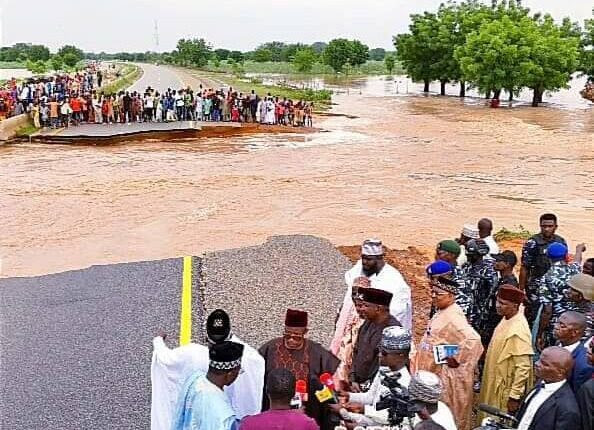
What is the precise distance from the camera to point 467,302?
5844 millimetres

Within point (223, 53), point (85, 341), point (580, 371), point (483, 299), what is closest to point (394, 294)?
point (483, 299)

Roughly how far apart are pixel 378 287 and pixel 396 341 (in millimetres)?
1413

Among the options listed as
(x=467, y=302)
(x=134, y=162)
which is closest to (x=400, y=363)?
(x=467, y=302)

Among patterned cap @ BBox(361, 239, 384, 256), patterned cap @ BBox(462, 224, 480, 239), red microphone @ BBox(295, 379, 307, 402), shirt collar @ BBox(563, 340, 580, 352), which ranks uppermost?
patterned cap @ BBox(361, 239, 384, 256)

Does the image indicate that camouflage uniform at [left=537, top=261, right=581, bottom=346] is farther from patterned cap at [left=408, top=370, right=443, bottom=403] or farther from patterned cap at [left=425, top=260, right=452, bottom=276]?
patterned cap at [left=408, top=370, right=443, bottom=403]

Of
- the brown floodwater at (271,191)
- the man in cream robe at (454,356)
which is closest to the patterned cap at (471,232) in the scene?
the man in cream robe at (454,356)

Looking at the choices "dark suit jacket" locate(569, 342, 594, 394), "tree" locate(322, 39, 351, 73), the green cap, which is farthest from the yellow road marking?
"tree" locate(322, 39, 351, 73)

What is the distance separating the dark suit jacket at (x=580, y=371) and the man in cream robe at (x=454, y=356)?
63 cm

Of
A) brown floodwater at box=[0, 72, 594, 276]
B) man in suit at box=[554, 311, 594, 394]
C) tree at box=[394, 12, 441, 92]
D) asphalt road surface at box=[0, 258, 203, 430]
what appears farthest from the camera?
tree at box=[394, 12, 441, 92]

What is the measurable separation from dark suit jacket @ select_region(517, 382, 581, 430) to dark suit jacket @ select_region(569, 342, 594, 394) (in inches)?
16.4

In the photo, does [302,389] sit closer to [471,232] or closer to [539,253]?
[471,232]

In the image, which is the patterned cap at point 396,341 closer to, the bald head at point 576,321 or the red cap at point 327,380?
the red cap at point 327,380

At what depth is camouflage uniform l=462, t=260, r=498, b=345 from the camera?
5957 mm

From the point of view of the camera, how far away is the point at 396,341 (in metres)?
4.02
